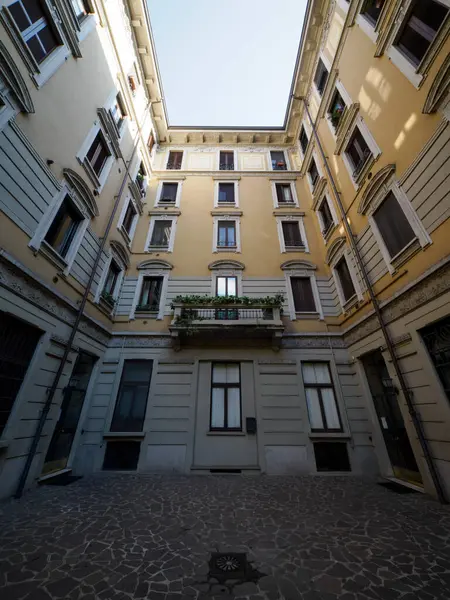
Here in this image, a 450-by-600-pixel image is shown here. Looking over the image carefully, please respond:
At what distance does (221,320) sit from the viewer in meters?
10.5

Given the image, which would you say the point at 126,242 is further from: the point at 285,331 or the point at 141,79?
the point at 141,79

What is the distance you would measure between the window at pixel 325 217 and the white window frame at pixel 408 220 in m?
3.54

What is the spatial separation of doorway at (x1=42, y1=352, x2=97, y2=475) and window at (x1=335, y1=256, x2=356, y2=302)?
36.9ft

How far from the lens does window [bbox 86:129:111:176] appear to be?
414 inches

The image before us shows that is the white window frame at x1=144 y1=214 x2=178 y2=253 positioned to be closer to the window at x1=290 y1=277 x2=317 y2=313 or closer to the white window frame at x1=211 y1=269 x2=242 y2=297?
the white window frame at x1=211 y1=269 x2=242 y2=297

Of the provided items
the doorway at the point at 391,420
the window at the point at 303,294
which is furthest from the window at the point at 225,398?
the doorway at the point at 391,420

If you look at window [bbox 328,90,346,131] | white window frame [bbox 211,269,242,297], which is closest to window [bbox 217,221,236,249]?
white window frame [bbox 211,269,242,297]

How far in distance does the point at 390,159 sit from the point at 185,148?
1573 cm

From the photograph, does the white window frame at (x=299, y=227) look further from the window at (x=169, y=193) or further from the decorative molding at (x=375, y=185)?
the window at (x=169, y=193)

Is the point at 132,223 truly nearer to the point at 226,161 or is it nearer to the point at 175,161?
the point at 175,161

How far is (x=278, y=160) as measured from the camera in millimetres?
18906

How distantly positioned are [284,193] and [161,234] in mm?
→ 8560

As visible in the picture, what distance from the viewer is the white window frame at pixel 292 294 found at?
1173cm

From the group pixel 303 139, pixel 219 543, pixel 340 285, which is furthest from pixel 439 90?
pixel 303 139
